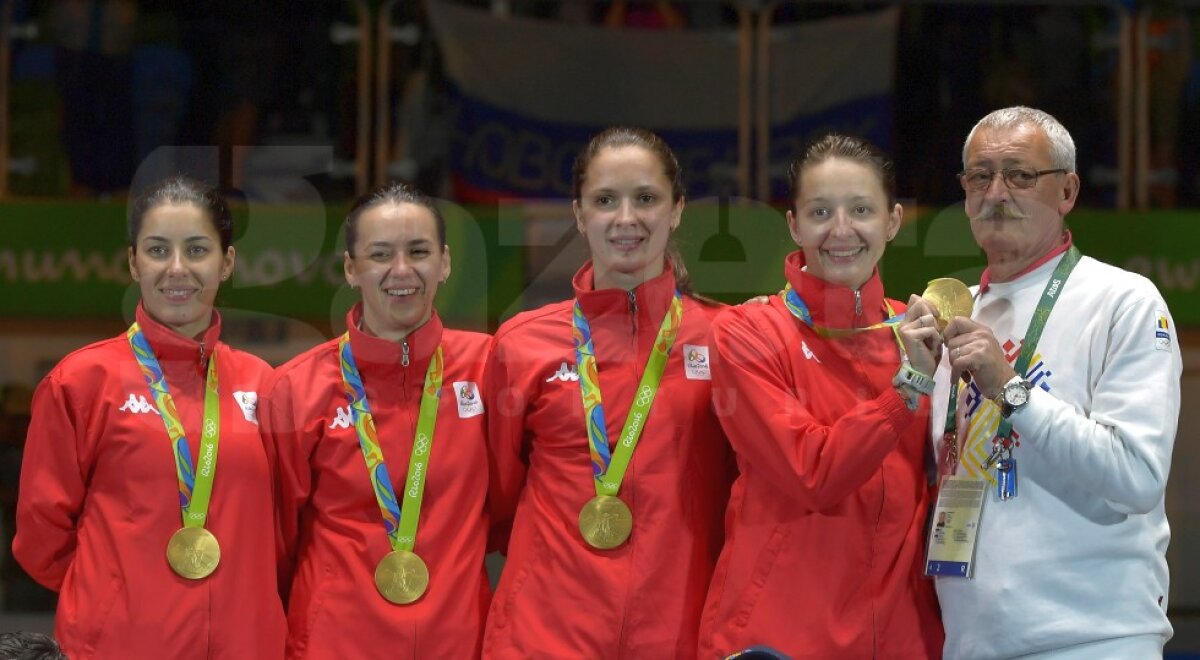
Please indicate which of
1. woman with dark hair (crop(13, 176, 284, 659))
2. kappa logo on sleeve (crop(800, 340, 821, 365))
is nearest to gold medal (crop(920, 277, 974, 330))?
kappa logo on sleeve (crop(800, 340, 821, 365))

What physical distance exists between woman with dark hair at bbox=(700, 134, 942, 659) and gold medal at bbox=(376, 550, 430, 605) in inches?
22.2

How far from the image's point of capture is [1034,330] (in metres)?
2.82

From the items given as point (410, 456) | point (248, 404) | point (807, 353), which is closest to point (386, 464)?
point (410, 456)

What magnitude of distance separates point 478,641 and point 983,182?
132cm

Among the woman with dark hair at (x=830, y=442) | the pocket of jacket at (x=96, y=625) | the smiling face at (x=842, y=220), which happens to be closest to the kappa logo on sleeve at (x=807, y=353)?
the woman with dark hair at (x=830, y=442)

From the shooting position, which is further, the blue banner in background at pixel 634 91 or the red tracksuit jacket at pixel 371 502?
the blue banner in background at pixel 634 91

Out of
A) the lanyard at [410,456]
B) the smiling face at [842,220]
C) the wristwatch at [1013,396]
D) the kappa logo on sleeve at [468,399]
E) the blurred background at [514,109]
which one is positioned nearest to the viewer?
the wristwatch at [1013,396]

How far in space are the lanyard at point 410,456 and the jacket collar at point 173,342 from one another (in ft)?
0.89

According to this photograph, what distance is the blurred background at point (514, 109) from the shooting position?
4645 mm

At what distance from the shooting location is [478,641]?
10.1ft

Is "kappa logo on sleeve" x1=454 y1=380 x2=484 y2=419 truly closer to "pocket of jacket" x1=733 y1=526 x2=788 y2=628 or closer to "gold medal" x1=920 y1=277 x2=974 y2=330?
"pocket of jacket" x1=733 y1=526 x2=788 y2=628

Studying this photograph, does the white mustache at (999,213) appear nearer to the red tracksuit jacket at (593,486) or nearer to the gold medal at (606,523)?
the red tracksuit jacket at (593,486)

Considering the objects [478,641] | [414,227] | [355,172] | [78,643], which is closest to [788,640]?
[478,641]

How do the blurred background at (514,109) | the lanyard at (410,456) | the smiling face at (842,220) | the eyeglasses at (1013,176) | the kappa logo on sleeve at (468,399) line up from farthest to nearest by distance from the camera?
the blurred background at (514,109), the kappa logo on sleeve at (468,399), the lanyard at (410,456), the smiling face at (842,220), the eyeglasses at (1013,176)
